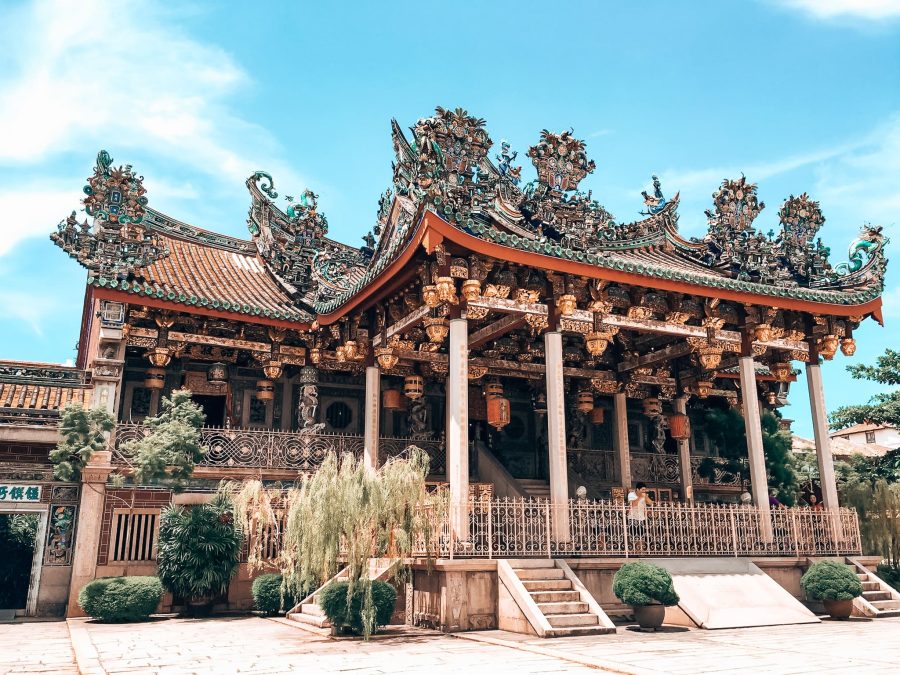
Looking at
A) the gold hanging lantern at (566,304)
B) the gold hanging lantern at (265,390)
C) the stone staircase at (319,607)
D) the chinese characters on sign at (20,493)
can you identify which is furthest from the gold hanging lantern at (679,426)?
the chinese characters on sign at (20,493)

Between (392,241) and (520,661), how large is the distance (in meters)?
8.80

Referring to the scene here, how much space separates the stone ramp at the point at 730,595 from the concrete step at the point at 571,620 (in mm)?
1850

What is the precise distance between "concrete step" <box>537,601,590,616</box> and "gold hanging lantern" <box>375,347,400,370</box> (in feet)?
21.0

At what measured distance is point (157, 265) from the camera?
17.9 meters

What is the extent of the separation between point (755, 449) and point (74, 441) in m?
13.1

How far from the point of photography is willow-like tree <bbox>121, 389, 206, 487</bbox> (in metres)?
14.0

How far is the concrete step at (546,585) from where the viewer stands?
1154cm

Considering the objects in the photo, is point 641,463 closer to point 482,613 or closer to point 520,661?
point 482,613

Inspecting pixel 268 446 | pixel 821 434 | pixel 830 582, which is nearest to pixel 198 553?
pixel 268 446

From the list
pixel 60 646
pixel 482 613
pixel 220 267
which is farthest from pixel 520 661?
pixel 220 267

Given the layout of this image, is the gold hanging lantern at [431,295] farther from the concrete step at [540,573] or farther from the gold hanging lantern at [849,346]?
the gold hanging lantern at [849,346]

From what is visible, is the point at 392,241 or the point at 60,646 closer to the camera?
the point at 60,646

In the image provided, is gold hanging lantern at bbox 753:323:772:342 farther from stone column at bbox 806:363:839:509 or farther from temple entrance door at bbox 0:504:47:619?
temple entrance door at bbox 0:504:47:619

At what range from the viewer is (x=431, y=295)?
43.5 ft
